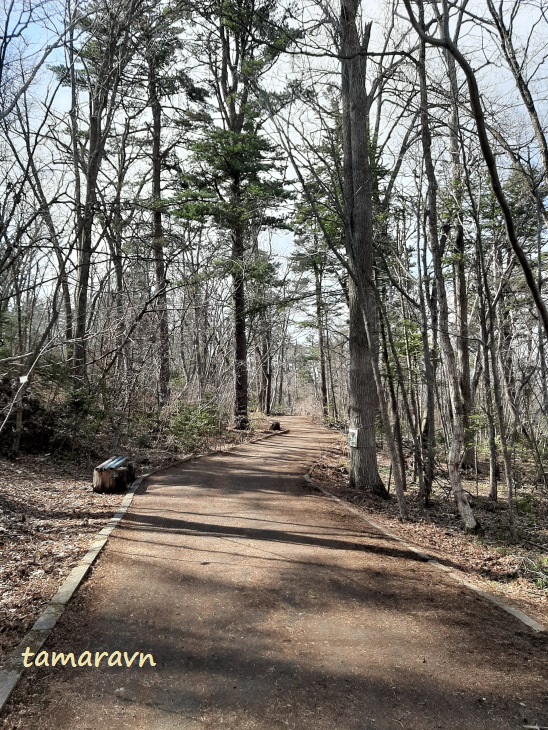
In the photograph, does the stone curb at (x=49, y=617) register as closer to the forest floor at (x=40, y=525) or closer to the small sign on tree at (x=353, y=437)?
the forest floor at (x=40, y=525)

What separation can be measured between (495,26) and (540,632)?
5163 mm

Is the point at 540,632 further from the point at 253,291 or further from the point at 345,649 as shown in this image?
the point at 253,291

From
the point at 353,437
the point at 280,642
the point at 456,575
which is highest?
the point at 353,437

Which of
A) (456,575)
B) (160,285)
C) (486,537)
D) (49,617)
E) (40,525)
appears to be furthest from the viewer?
(160,285)

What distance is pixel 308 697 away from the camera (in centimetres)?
286

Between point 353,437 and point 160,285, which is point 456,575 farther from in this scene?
point 160,285

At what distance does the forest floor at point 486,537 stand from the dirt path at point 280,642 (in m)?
0.59

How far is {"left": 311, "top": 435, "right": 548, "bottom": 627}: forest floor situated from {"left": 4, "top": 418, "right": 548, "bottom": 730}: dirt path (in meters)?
0.59

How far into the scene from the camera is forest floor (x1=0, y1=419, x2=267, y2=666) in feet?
12.7

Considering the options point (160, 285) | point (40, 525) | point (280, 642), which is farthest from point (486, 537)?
point (160, 285)

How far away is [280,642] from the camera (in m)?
3.46

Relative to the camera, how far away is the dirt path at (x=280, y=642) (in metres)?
2.73

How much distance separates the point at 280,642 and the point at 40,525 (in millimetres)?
3699

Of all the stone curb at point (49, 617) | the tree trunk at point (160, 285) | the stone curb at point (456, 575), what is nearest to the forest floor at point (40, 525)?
the stone curb at point (49, 617)
